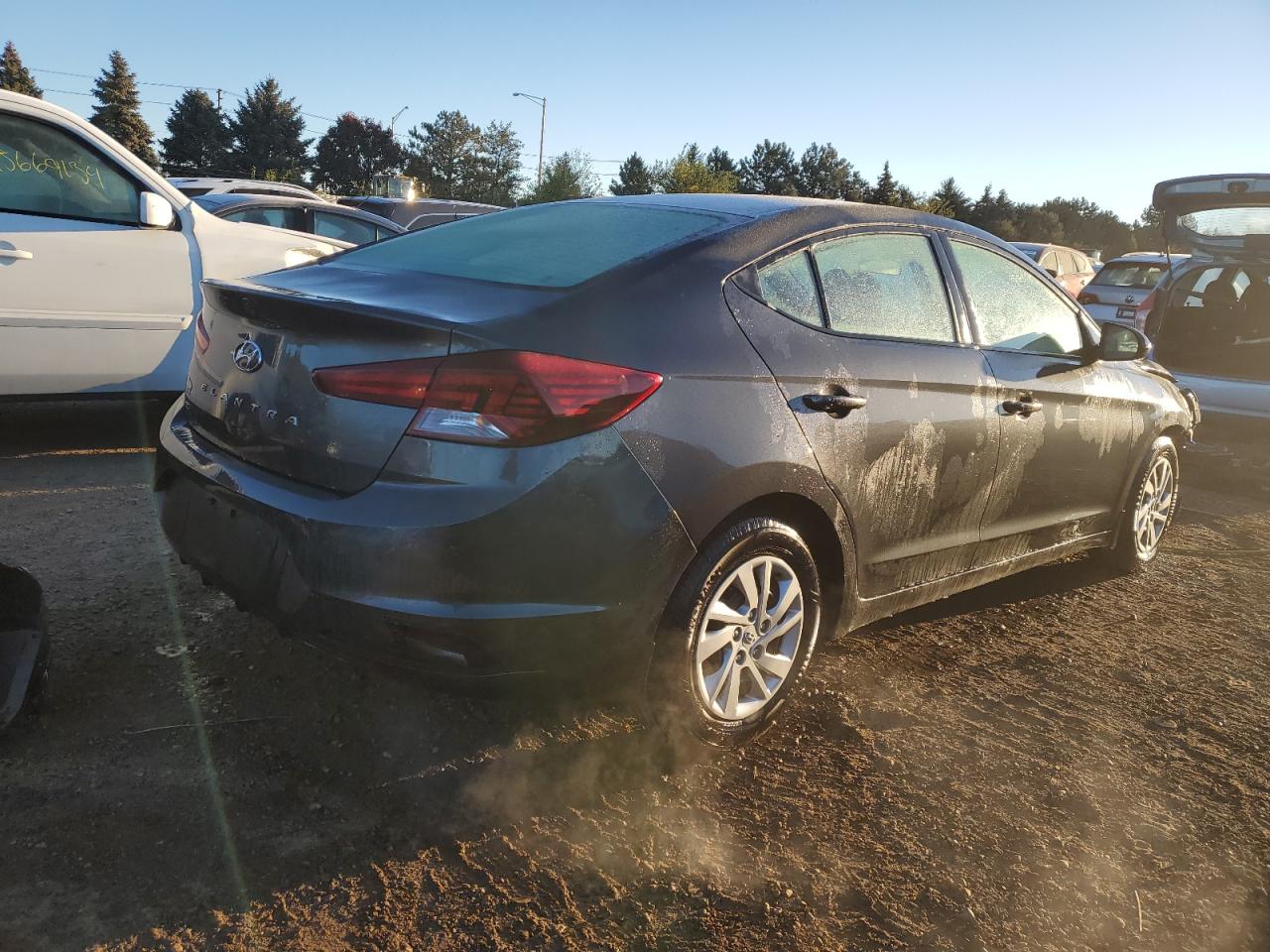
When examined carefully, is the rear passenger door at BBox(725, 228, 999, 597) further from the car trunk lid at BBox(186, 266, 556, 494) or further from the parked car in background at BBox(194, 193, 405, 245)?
the parked car in background at BBox(194, 193, 405, 245)

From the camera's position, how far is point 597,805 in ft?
8.52

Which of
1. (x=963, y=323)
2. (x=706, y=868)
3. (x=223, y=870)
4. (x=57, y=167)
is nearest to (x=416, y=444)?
(x=223, y=870)

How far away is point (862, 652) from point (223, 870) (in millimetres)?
2299

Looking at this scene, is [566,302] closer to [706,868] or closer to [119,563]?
[706,868]

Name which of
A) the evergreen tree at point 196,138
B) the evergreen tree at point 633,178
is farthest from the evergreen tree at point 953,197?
the evergreen tree at point 196,138

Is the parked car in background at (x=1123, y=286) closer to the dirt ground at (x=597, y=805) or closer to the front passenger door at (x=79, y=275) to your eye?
the dirt ground at (x=597, y=805)

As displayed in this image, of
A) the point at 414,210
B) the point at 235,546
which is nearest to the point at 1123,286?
the point at 414,210

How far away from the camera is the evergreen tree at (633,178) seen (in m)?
62.9

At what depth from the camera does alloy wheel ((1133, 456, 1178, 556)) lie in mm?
4777

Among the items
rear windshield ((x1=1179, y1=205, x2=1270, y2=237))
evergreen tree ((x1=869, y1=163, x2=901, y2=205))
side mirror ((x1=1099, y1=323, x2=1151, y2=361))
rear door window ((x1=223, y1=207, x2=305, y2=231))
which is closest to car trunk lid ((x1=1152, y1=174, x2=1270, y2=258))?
rear windshield ((x1=1179, y1=205, x2=1270, y2=237))

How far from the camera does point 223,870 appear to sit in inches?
86.5

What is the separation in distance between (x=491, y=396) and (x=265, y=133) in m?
90.8

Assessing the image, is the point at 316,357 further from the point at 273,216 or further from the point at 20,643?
the point at 273,216

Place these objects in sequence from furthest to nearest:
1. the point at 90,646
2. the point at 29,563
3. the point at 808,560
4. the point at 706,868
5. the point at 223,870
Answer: the point at 29,563 < the point at 90,646 < the point at 808,560 < the point at 706,868 < the point at 223,870
